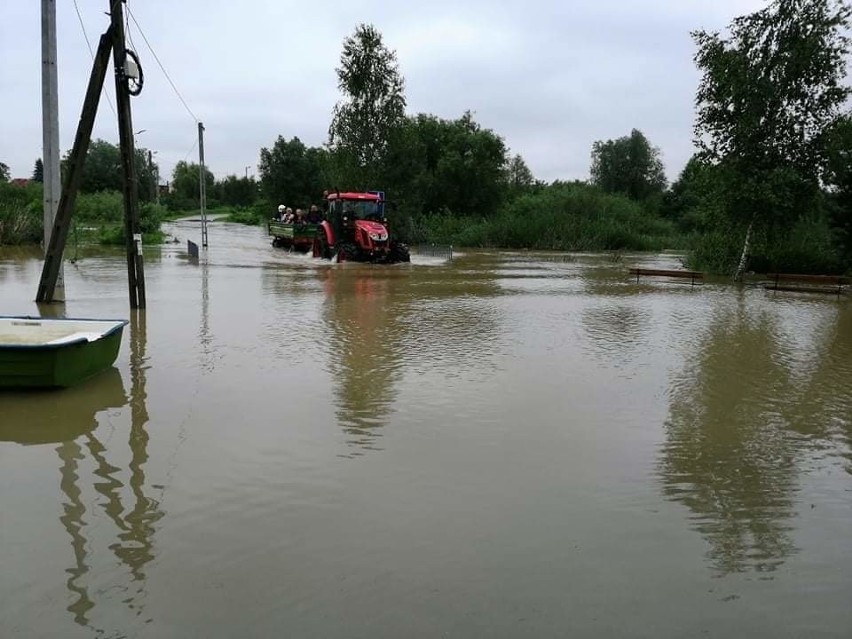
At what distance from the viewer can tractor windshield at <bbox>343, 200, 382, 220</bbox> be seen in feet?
90.0

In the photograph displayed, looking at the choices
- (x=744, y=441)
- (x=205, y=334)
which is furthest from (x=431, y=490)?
(x=205, y=334)

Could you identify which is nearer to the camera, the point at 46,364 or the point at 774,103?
the point at 46,364

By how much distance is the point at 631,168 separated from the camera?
250 ft

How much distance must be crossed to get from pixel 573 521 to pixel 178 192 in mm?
130010

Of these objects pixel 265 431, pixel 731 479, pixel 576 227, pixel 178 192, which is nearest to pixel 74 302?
pixel 265 431

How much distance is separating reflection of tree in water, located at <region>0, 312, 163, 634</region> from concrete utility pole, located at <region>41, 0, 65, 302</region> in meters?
7.18

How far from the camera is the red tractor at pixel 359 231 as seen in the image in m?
26.7

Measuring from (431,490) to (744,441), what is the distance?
3.05m

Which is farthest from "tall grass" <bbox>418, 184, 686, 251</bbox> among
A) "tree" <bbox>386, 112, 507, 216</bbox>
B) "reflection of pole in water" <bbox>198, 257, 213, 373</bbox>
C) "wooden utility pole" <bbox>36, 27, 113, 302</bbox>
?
"wooden utility pole" <bbox>36, 27, 113, 302</bbox>

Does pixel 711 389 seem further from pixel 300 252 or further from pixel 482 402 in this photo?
pixel 300 252

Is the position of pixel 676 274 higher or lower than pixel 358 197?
lower

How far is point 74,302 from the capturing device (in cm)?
1500

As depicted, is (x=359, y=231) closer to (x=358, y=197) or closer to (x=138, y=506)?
(x=358, y=197)

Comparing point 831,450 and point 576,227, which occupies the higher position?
point 576,227
